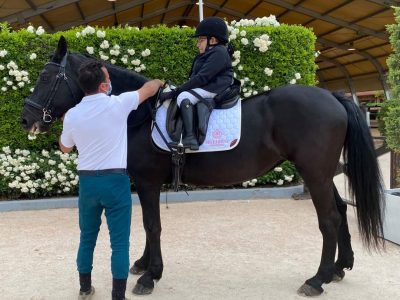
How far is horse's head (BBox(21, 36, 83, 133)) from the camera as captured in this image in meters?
3.04

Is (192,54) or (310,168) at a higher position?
(192,54)

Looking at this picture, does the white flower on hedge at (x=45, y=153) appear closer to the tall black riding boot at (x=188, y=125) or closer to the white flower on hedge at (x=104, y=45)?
the white flower on hedge at (x=104, y=45)

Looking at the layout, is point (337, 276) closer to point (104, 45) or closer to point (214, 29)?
point (214, 29)

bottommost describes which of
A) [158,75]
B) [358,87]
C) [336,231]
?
[336,231]

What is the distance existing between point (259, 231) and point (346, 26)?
65.0 feet

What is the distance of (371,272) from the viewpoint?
3.50 metres

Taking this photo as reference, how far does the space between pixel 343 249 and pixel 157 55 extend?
4.27 metres

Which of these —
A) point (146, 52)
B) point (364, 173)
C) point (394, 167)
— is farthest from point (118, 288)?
point (394, 167)

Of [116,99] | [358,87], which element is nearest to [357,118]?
[116,99]

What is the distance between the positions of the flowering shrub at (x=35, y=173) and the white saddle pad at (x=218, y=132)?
3459mm

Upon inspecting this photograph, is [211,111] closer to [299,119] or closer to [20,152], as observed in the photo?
[299,119]

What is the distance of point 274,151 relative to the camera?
328 centimetres

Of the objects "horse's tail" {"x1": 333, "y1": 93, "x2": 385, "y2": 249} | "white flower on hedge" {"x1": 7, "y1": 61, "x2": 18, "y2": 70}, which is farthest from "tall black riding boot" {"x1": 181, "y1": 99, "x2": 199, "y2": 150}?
"white flower on hedge" {"x1": 7, "y1": 61, "x2": 18, "y2": 70}

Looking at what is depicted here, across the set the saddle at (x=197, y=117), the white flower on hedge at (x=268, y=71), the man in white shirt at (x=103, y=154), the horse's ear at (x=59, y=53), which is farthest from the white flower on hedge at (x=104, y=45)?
the man in white shirt at (x=103, y=154)
